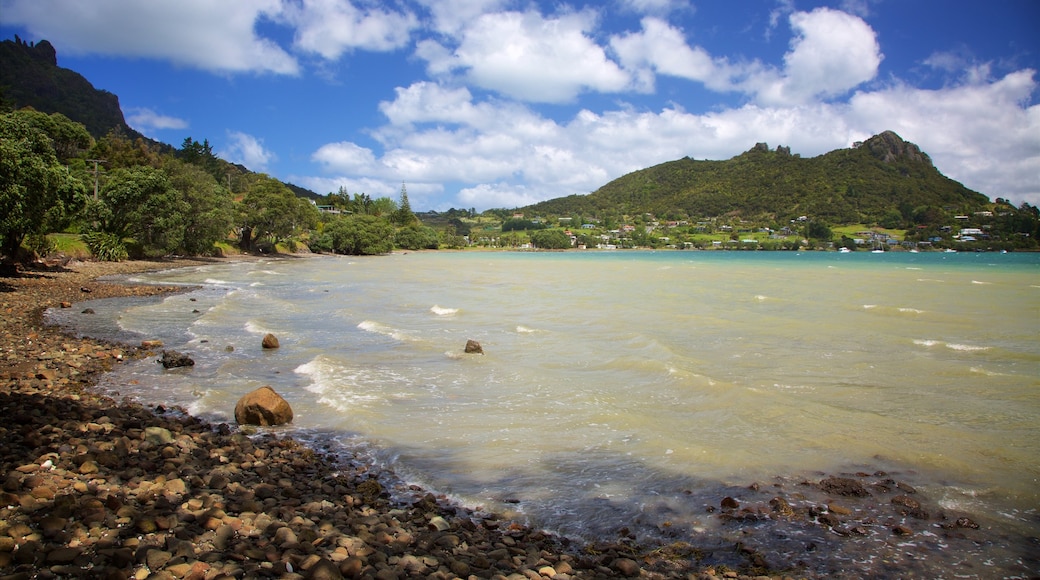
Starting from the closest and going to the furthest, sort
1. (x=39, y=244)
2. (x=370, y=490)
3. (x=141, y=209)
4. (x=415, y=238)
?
(x=370, y=490), (x=39, y=244), (x=141, y=209), (x=415, y=238)

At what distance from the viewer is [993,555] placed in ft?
20.5

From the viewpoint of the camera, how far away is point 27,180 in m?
22.7

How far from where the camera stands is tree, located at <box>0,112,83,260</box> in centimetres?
2177

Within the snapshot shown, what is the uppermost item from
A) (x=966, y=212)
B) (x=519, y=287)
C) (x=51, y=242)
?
(x=966, y=212)

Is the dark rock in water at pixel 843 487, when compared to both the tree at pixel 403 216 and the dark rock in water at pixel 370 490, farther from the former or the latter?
the tree at pixel 403 216

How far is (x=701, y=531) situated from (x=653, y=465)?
222cm

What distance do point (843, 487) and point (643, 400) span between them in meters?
5.14

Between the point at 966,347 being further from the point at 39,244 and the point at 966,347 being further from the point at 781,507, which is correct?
the point at 39,244

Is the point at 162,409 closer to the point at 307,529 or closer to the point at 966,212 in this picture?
the point at 307,529

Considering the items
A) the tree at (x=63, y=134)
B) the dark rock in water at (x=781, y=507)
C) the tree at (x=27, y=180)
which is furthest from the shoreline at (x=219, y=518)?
the tree at (x=63, y=134)

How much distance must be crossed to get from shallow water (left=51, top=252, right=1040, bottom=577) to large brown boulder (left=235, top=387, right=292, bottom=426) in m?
0.41

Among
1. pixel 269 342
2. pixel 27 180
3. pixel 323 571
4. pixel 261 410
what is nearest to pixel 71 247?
pixel 27 180

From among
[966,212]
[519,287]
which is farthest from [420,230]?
[966,212]

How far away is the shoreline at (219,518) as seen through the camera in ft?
15.2
